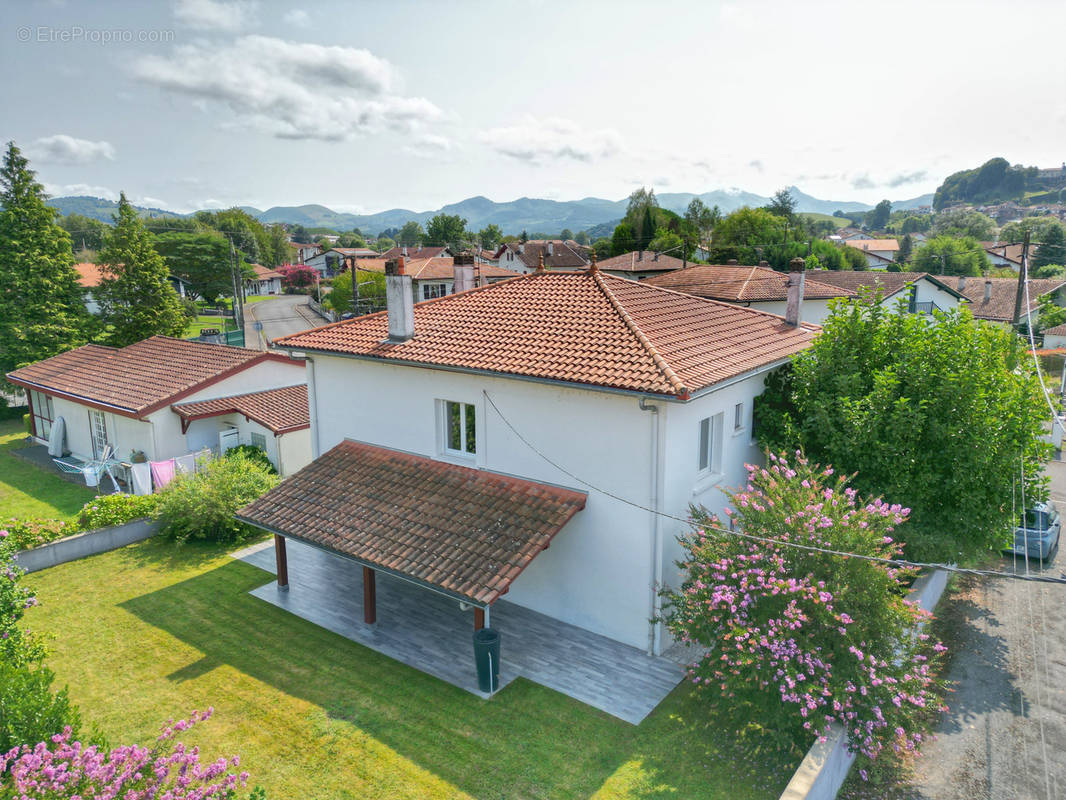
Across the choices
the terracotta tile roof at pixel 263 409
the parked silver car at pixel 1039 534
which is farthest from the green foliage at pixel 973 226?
the terracotta tile roof at pixel 263 409

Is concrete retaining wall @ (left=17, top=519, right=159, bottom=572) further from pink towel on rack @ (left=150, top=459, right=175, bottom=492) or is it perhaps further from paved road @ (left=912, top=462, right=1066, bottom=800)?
paved road @ (left=912, top=462, right=1066, bottom=800)

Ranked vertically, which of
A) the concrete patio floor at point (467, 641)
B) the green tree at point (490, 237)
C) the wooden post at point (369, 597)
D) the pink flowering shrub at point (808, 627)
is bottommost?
the concrete patio floor at point (467, 641)

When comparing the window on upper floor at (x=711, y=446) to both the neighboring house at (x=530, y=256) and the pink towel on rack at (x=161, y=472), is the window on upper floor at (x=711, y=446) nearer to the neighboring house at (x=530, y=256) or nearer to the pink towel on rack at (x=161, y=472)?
the pink towel on rack at (x=161, y=472)

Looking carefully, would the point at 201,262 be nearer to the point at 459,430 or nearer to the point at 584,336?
the point at 459,430

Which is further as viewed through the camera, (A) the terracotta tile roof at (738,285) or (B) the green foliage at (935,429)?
(A) the terracotta tile roof at (738,285)

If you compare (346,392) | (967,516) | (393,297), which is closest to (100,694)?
(346,392)
